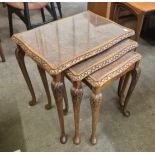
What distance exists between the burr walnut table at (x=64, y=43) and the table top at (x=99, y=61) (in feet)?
0.11

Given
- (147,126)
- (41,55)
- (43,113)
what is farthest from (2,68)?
(147,126)

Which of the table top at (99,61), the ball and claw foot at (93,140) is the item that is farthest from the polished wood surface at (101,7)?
the ball and claw foot at (93,140)

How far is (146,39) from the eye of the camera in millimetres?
2312

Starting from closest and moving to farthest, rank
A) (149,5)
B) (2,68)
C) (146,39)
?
1. (149,5)
2. (2,68)
3. (146,39)

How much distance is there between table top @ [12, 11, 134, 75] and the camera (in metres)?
0.95

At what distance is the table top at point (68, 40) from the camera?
949mm

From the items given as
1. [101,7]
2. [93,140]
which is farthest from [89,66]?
[101,7]

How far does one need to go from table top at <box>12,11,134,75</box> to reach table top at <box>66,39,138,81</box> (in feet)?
0.12

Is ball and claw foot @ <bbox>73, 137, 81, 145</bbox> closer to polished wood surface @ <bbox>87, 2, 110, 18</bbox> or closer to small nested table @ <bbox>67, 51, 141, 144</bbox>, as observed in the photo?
→ small nested table @ <bbox>67, 51, 141, 144</bbox>

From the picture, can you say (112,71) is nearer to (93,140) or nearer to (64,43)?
(64,43)

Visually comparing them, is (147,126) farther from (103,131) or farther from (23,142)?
(23,142)

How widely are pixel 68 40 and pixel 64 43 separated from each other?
0.04 meters

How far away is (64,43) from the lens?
3.43ft

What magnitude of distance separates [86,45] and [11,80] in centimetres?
99
